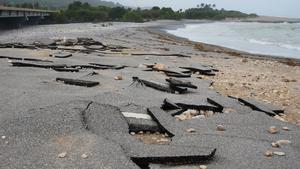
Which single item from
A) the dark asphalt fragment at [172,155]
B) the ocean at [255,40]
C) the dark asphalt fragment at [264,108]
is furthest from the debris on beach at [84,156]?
the ocean at [255,40]

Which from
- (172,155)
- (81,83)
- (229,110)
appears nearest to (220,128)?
(229,110)

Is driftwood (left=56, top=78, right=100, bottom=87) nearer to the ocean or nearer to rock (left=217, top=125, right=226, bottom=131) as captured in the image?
rock (left=217, top=125, right=226, bottom=131)

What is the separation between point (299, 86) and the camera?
10.7 metres

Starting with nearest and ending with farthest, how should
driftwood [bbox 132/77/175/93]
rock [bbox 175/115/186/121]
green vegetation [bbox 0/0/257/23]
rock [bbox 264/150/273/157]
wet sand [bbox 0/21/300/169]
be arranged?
wet sand [bbox 0/21/300/169], rock [bbox 264/150/273/157], rock [bbox 175/115/186/121], driftwood [bbox 132/77/175/93], green vegetation [bbox 0/0/257/23]

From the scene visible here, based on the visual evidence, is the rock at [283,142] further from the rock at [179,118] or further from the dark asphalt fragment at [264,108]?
the dark asphalt fragment at [264,108]

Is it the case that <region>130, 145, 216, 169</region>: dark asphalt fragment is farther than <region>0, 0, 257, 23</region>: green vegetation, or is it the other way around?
<region>0, 0, 257, 23</region>: green vegetation

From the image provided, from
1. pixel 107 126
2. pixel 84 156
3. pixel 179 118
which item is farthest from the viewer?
pixel 179 118

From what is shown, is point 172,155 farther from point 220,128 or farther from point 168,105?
point 168,105

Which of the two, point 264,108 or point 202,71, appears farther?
point 202,71

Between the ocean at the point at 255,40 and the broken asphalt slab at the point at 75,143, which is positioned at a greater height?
the broken asphalt slab at the point at 75,143

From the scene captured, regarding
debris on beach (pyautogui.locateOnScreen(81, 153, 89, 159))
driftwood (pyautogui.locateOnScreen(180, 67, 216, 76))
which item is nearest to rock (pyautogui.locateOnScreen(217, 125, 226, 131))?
debris on beach (pyautogui.locateOnScreen(81, 153, 89, 159))

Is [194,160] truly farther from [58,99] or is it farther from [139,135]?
[58,99]

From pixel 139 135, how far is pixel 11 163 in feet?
5.42

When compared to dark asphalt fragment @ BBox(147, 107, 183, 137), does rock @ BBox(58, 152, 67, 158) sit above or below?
above
